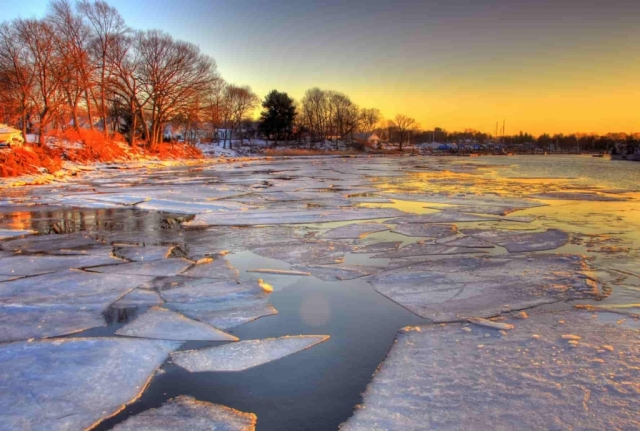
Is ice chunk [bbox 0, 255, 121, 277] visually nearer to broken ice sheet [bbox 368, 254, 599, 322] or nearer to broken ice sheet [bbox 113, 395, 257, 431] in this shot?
broken ice sheet [bbox 368, 254, 599, 322]

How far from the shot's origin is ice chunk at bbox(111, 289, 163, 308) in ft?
14.3

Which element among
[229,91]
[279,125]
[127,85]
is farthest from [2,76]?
[279,125]

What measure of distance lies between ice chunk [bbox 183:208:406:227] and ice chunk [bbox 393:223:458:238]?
1205mm

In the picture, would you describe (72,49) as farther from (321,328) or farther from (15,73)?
(321,328)

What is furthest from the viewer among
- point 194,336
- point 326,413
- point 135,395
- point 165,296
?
point 165,296

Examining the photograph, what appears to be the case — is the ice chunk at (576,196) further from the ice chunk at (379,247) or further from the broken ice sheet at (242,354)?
the broken ice sheet at (242,354)

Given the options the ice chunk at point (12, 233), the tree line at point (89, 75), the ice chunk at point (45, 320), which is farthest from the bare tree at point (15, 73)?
the ice chunk at point (45, 320)

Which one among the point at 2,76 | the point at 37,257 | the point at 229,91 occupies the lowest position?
the point at 37,257

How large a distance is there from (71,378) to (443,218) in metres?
7.72

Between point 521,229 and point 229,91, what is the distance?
69952 mm

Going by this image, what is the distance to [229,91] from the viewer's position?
72875 mm

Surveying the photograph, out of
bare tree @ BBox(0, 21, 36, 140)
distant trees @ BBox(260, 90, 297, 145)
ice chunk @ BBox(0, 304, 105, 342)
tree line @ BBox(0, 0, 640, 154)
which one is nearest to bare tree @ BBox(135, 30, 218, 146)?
tree line @ BBox(0, 0, 640, 154)

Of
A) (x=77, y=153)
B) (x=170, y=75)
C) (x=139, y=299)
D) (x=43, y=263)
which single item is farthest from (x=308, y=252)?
(x=170, y=75)

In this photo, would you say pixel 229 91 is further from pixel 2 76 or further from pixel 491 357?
pixel 491 357
